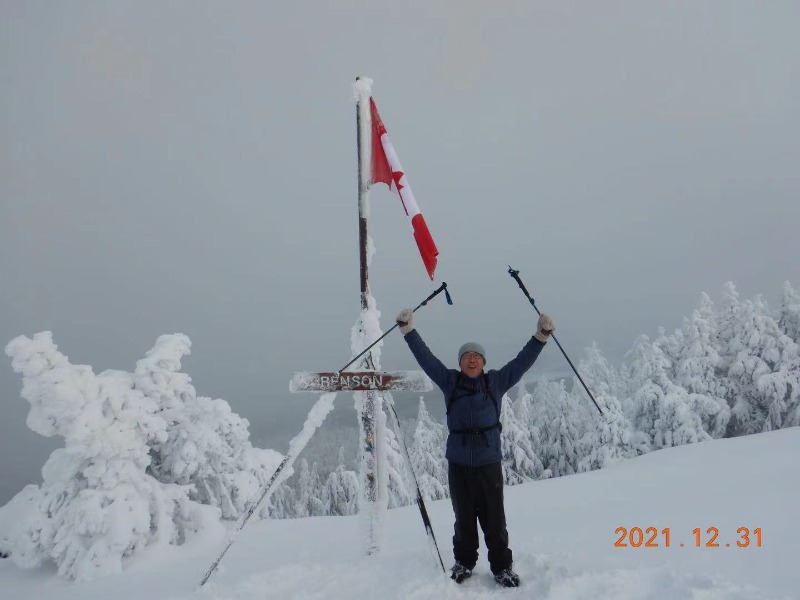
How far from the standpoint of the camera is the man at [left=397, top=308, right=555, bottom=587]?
15.8 ft

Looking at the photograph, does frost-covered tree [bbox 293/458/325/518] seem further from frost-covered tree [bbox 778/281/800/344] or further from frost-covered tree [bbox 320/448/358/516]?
frost-covered tree [bbox 778/281/800/344]

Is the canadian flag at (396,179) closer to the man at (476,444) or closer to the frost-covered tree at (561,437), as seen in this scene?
the man at (476,444)

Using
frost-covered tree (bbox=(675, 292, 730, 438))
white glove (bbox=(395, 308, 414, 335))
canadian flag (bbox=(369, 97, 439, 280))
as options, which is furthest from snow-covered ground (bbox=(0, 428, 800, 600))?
frost-covered tree (bbox=(675, 292, 730, 438))

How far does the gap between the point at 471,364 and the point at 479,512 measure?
158 centimetres

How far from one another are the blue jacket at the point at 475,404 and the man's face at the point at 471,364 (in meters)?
0.06

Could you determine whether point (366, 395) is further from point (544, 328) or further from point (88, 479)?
point (88, 479)

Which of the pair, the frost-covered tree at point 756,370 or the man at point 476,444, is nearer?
the man at point 476,444

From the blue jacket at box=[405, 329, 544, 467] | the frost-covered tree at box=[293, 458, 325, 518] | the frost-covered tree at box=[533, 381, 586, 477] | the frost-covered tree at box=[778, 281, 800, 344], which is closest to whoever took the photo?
the blue jacket at box=[405, 329, 544, 467]

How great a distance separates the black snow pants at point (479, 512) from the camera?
15.6ft

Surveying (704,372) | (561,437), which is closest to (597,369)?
(561,437)

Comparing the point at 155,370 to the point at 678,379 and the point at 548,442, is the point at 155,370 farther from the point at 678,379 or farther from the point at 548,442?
the point at 548,442

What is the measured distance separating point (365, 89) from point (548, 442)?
34.1m

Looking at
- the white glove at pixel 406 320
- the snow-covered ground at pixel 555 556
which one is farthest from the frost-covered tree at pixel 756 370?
the white glove at pixel 406 320

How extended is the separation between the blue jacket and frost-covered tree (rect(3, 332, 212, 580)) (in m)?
7.55
